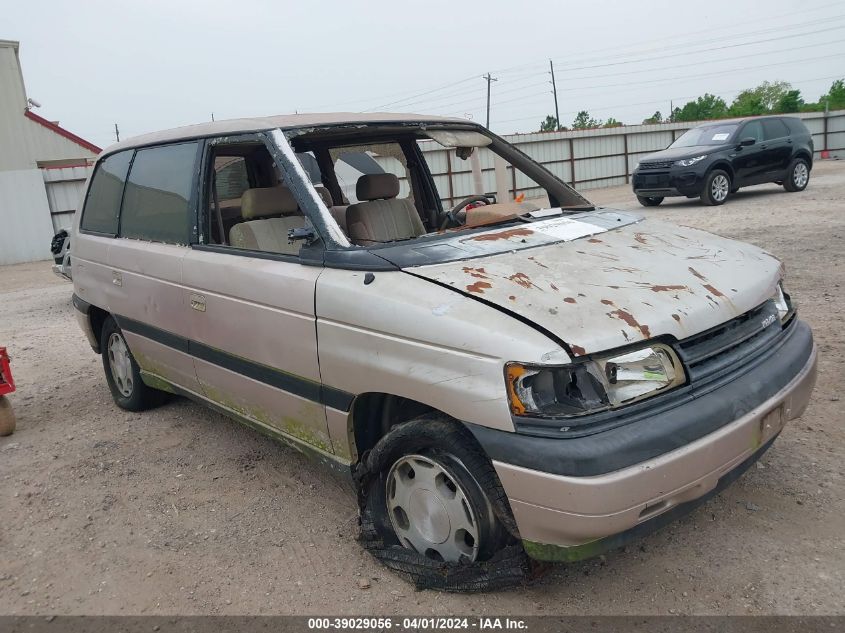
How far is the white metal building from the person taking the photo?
58.5 feet

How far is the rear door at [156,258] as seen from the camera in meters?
3.67

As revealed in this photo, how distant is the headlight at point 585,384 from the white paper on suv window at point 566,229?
→ 923mm

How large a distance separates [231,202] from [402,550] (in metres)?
2.24

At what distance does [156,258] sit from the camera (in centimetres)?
380

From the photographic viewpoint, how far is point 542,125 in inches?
2800

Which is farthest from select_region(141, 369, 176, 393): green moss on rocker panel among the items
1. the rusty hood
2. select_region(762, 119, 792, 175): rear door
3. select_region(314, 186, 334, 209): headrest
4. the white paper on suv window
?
select_region(762, 119, 792, 175): rear door

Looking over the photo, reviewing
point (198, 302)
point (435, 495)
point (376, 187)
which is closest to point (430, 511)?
point (435, 495)

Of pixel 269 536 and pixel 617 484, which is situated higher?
pixel 617 484

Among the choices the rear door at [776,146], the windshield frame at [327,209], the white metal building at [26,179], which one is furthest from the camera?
the white metal building at [26,179]

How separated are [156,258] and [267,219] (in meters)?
0.73

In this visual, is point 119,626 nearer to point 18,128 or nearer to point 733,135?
point 733,135

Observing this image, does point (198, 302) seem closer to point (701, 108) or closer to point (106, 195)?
point (106, 195)

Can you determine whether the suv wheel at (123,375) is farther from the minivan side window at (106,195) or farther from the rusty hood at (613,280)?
the rusty hood at (613,280)

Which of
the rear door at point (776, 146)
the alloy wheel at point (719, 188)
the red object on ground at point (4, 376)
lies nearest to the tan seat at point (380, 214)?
the red object on ground at point (4, 376)
